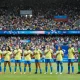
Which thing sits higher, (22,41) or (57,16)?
(57,16)

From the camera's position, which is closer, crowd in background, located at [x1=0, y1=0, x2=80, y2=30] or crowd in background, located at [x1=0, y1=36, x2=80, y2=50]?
crowd in background, located at [x1=0, y1=36, x2=80, y2=50]

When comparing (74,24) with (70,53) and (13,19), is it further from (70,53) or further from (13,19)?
(70,53)

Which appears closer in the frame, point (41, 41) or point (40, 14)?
point (41, 41)

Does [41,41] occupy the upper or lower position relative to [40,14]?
lower

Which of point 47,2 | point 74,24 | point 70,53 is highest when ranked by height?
point 47,2

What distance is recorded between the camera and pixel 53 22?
55.8 metres

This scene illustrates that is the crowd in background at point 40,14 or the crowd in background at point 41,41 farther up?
the crowd in background at point 40,14

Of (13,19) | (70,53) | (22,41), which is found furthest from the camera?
(13,19)

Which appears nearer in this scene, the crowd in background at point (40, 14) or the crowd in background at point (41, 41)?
the crowd in background at point (41, 41)

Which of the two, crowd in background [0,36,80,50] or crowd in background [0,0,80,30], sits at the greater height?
crowd in background [0,0,80,30]

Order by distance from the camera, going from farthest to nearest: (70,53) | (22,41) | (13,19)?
(13,19) < (22,41) < (70,53)

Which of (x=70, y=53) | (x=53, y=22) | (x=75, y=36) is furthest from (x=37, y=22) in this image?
(x=70, y=53)

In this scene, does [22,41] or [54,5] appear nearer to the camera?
[22,41]

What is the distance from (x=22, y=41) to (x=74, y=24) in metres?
7.75
